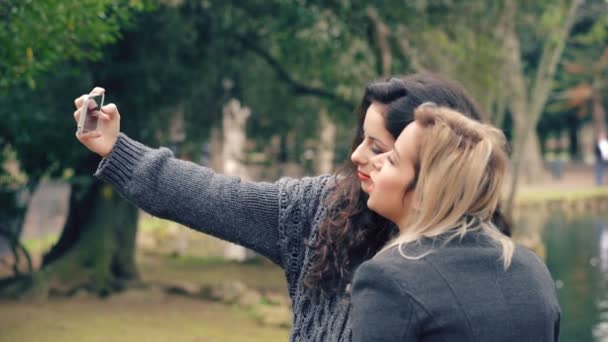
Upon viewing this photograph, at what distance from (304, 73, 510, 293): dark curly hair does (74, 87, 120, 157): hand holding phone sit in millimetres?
560

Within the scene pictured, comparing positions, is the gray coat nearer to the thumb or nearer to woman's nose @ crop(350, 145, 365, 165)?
woman's nose @ crop(350, 145, 365, 165)

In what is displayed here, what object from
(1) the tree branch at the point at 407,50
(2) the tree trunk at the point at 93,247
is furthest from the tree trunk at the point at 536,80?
(2) the tree trunk at the point at 93,247

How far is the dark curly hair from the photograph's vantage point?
6.80 ft

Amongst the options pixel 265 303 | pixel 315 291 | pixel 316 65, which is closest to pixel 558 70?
pixel 316 65

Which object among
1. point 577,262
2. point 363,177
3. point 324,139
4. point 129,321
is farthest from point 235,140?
point 363,177

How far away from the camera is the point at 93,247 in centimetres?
921

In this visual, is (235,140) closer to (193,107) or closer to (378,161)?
(193,107)

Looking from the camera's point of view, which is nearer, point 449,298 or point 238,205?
point 449,298

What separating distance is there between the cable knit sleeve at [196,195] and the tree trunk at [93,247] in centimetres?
674

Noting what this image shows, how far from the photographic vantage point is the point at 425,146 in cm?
179

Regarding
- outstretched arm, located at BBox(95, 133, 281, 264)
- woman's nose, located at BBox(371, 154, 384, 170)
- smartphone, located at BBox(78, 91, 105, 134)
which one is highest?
smartphone, located at BBox(78, 91, 105, 134)

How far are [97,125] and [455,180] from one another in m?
0.97

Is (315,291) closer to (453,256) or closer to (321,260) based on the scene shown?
(321,260)

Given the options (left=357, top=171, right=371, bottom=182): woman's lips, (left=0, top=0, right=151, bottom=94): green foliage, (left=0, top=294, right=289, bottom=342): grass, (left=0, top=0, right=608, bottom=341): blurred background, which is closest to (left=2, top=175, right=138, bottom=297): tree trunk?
(left=0, top=0, right=608, bottom=341): blurred background
